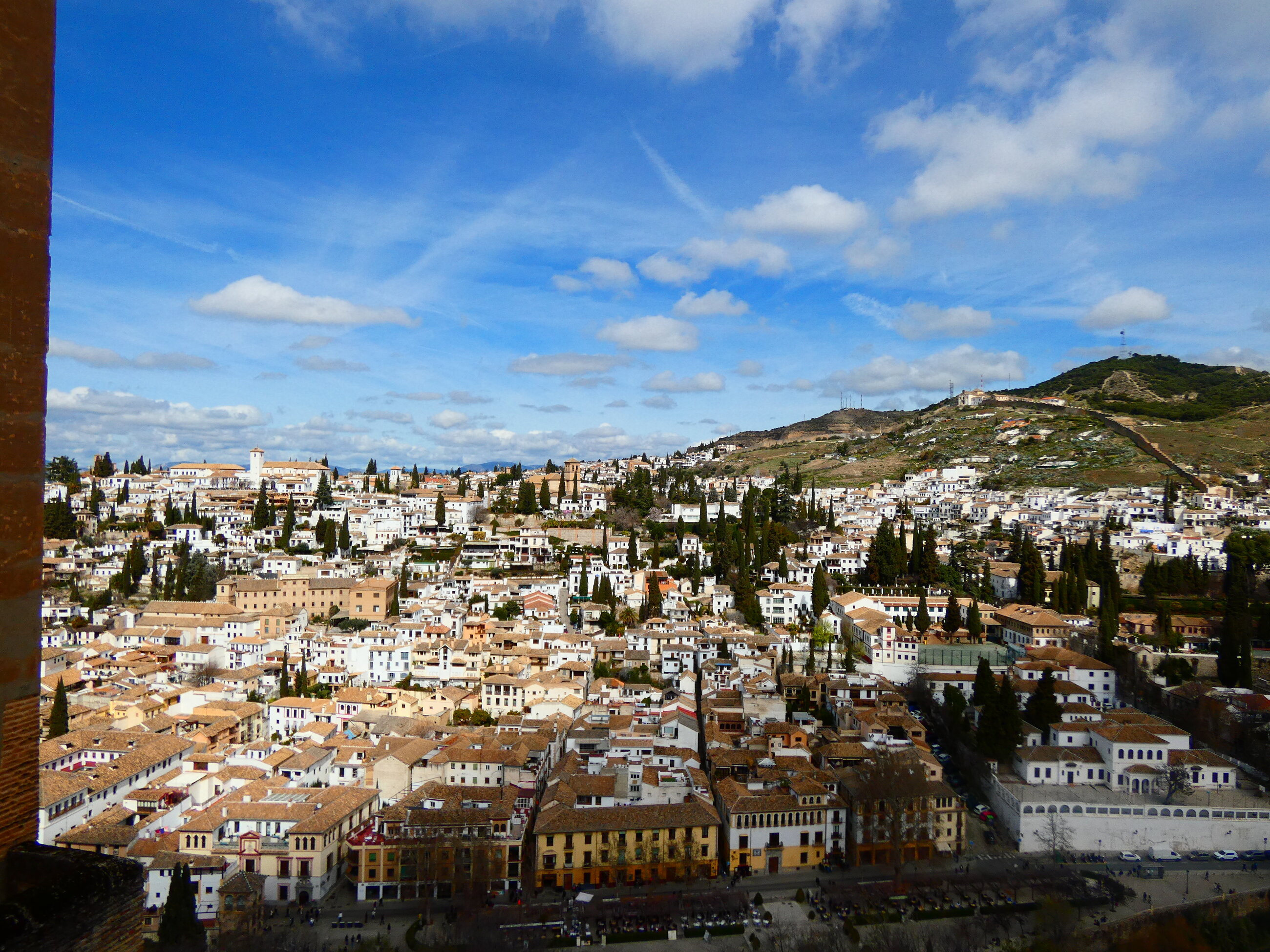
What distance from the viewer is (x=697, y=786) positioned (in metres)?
24.0

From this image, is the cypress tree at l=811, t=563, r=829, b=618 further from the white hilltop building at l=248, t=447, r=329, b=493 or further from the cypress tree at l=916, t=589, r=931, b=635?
the white hilltop building at l=248, t=447, r=329, b=493

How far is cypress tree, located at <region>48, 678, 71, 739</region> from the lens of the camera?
26.4 meters

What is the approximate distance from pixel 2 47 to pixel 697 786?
79.4ft

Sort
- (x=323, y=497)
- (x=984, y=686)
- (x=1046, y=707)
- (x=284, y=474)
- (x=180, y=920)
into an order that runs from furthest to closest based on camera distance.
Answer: (x=284, y=474) < (x=323, y=497) < (x=984, y=686) < (x=1046, y=707) < (x=180, y=920)

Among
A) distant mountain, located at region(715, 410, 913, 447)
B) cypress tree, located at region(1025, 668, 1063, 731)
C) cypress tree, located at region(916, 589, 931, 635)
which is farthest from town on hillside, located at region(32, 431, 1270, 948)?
distant mountain, located at region(715, 410, 913, 447)

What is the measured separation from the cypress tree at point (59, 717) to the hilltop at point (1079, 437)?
68.6m

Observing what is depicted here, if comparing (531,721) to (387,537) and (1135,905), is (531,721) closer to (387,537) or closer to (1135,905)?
(1135,905)

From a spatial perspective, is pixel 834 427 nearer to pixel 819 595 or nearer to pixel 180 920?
pixel 819 595

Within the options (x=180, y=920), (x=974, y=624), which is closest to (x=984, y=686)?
(x=974, y=624)

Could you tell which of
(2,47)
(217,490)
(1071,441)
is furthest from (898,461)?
(2,47)

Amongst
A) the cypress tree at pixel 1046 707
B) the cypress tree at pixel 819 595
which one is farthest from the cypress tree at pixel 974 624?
the cypress tree at pixel 1046 707

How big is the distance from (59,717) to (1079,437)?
82510 millimetres

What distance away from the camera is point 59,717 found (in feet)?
87.0

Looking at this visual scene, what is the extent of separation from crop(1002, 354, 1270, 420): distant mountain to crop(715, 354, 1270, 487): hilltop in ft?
0.73
